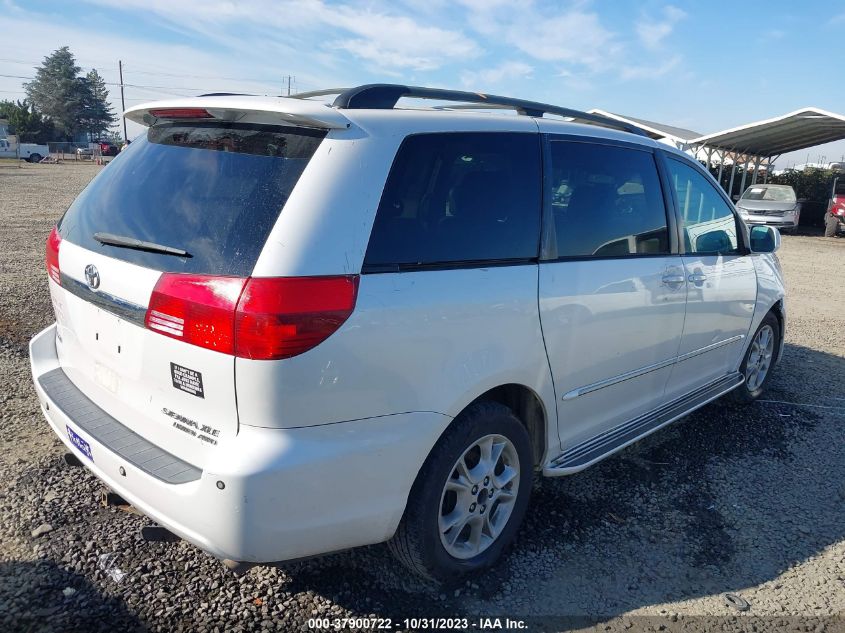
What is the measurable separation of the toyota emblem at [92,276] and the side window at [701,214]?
304 cm

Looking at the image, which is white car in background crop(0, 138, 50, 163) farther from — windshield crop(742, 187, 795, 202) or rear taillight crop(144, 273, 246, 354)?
rear taillight crop(144, 273, 246, 354)

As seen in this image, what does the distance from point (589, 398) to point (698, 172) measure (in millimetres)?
1907

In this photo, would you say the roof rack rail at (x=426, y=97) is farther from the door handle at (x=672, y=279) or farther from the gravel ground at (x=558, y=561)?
the gravel ground at (x=558, y=561)

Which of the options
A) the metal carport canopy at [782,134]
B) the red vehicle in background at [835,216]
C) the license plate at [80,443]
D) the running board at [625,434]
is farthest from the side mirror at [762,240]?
the red vehicle in background at [835,216]

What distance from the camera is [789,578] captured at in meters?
2.89

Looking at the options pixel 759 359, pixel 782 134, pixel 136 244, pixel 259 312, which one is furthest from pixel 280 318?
pixel 782 134

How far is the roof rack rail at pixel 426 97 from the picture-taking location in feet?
7.84

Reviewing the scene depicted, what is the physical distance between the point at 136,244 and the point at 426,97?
1.29 m

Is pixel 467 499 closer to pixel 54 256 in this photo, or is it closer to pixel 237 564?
pixel 237 564

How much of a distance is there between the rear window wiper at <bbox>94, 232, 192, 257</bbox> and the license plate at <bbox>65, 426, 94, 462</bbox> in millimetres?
749

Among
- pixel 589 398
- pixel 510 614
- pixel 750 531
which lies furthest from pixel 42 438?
pixel 750 531

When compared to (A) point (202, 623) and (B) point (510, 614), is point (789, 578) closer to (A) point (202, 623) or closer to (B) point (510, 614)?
(B) point (510, 614)

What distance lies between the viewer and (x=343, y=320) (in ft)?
6.73

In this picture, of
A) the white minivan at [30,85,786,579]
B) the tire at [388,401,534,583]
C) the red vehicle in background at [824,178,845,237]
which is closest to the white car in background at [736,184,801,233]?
the red vehicle in background at [824,178,845,237]
